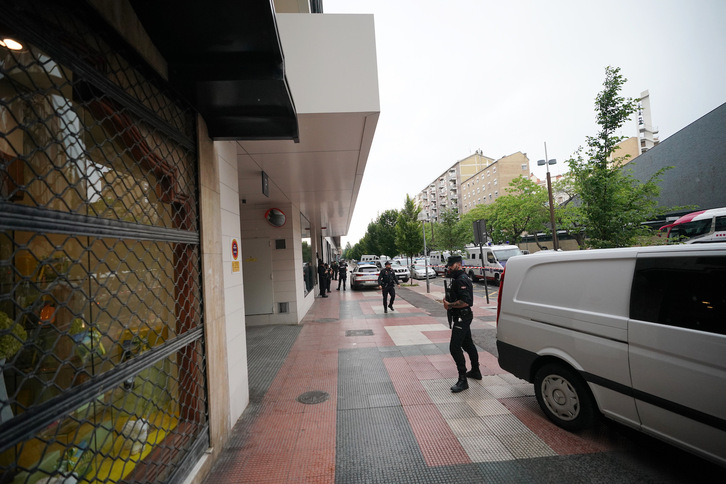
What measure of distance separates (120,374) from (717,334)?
13.4ft

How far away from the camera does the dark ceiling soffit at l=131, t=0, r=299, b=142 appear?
84.3 inches

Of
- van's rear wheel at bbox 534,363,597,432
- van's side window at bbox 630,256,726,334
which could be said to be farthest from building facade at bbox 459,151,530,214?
van's side window at bbox 630,256,726,334

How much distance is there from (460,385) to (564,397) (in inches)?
55.0

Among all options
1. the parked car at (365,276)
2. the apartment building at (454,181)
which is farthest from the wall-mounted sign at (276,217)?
the apartment building at (454,181)

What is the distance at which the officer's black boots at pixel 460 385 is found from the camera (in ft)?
14.8

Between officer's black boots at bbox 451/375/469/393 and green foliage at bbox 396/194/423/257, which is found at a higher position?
green foliage at bbox 396/194/423/257

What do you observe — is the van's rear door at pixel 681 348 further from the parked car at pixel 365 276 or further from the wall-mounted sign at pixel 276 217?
the parked car at pixel 365 276

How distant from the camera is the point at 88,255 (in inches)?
81.9

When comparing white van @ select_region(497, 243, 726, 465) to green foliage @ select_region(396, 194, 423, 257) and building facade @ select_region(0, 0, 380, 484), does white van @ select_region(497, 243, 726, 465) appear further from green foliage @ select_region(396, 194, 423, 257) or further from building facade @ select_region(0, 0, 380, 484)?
green foliage @ select_region(396, 194, 423, 257)

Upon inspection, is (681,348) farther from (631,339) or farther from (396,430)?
(396,430)

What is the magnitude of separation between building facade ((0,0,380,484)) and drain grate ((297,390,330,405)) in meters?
0.77

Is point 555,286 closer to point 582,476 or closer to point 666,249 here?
point 666,249

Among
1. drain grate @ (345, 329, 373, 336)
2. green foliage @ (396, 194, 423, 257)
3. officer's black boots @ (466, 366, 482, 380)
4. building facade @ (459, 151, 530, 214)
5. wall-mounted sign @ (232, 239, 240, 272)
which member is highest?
building facade @ (459, 151, 530, 214)

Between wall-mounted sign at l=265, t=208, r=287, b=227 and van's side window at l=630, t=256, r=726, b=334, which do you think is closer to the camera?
van's side window at l=630, t=256, r=726, b=334
